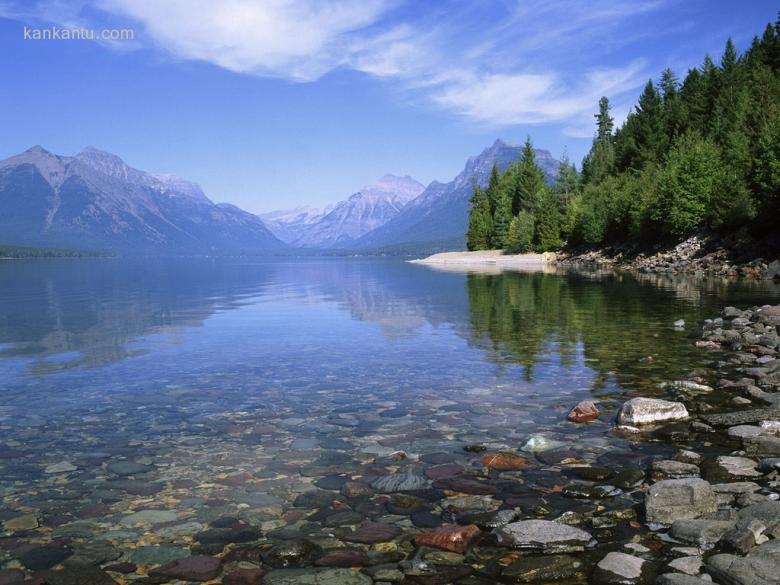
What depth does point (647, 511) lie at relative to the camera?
8.35m

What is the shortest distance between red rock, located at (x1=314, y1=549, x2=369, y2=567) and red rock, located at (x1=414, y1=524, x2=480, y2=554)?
785 mm

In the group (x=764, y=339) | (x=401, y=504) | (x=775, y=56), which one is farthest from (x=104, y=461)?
(x=775, y=56)

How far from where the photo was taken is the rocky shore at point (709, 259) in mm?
63688

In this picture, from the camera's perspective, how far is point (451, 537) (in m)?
7.93

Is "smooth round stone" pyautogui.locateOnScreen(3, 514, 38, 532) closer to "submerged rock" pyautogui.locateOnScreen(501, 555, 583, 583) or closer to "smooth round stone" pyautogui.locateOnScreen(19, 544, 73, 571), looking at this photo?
"smooth round stone" pyautogui.locateOnScreen(19, 544, 73, 571)

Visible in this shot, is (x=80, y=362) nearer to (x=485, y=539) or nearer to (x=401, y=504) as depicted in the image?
(x=401, y=504)

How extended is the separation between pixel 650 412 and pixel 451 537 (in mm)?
6901

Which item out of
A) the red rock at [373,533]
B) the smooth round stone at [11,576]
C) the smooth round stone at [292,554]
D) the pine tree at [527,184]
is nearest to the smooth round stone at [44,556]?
the smooth round stone at [11,576]

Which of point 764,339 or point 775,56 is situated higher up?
point 775,56

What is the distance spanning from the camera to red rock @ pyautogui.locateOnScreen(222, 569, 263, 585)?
23.2 ft

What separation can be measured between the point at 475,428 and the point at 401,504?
4228 millimetres

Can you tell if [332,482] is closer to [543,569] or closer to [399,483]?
[399,483]

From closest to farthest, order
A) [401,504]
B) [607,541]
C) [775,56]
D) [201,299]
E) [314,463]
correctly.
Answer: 1. [607,541]
2. [401,504]
3. [314,463]
4. [201,299]
5. [775,56]

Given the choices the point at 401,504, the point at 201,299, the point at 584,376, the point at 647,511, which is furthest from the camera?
the point at 201,299
